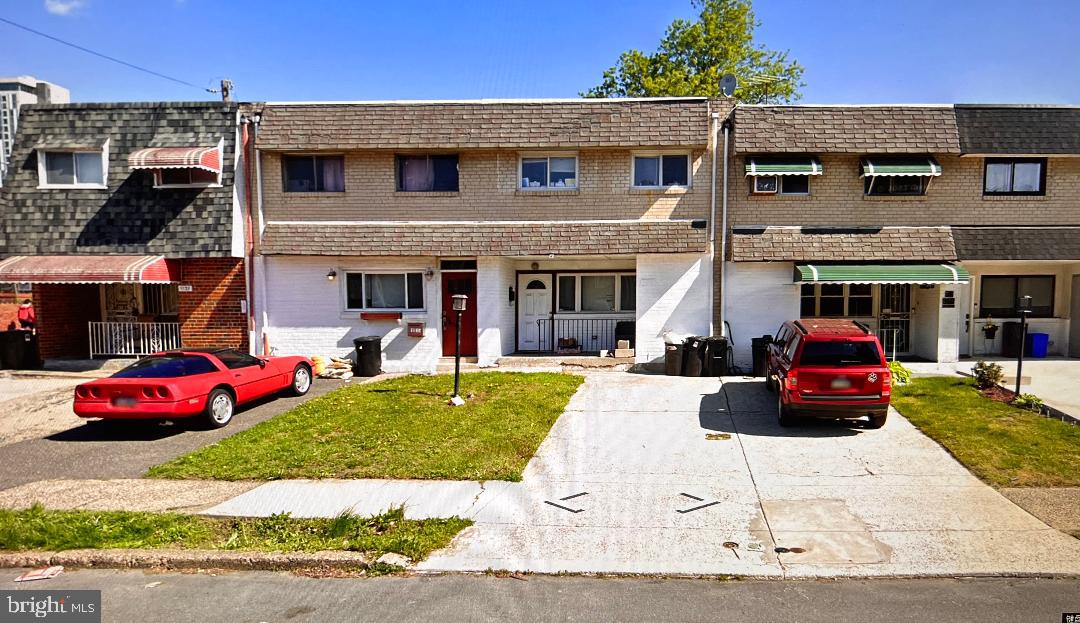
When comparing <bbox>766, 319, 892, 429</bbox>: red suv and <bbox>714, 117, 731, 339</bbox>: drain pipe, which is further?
<bbox>714, 117, 731, 339</bbox>: drain pipe

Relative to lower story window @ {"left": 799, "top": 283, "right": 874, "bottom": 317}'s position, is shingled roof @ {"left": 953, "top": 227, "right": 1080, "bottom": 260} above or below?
above

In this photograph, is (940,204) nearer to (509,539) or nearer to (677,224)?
(677,224)

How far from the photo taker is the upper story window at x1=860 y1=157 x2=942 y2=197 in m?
15.1

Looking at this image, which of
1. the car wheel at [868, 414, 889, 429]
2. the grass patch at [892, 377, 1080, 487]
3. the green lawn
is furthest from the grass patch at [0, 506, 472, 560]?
the car wheel at [868, 414, 889, 429]

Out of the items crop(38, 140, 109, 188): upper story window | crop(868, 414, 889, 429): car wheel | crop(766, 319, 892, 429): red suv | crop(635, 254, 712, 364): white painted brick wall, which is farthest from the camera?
crop(38, 140, 109, 188): upper story window

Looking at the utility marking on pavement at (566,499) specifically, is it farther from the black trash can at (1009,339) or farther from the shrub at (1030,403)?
the black trash can at (1009,339)

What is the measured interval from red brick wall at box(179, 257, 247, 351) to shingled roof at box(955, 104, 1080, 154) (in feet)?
59.7

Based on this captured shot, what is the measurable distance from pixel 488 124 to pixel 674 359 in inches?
289

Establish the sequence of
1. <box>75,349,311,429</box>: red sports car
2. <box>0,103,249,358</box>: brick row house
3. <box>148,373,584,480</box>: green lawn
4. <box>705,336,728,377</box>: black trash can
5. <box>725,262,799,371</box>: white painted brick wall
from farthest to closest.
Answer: <box>725,262,799,371</box>: white painted brick wall < <box>0,103,249,358</box>: brick row house < <box>705,336,728,377</box>: black trash can < <box>75,349,311,429</box>: red sports car < <box>148,373,584,480</box>: green lawn

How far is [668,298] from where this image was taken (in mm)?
15922

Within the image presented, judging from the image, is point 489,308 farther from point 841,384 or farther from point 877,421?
point 877,421

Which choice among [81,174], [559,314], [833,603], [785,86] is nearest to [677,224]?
[559,314]

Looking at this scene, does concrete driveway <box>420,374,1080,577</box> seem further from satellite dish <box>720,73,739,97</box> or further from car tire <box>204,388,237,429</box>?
satellite dish <box>720,73,739,97</box>

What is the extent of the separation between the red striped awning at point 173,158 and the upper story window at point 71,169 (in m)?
1.54
